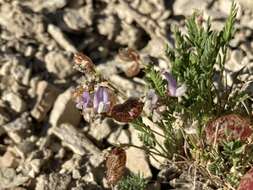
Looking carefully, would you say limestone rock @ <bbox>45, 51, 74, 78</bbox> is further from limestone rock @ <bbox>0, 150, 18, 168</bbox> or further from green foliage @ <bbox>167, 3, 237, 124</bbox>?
green foliage @ <bbox>167, 3, 237, 124</bbox>

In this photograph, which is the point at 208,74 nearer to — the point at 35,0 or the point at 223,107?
the point at 223,107

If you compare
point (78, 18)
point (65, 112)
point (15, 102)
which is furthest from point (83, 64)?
point (78, 18)

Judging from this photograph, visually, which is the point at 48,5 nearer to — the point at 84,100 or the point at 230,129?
the point at 84,100

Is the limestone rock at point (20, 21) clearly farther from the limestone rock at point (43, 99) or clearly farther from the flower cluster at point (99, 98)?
the flower cluster at point (99, 98)

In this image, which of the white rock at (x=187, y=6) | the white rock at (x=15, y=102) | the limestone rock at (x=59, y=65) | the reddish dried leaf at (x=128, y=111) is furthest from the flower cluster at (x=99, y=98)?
the white rock at (x=187, y=6)

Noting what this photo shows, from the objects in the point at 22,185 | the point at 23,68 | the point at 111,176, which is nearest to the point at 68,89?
the point at 23,68

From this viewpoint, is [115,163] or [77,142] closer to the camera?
[115,163]

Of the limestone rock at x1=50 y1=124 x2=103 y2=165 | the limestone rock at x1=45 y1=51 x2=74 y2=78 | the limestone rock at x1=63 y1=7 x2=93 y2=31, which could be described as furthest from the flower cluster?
the limestone rock at x1=63 y1=7 x2=93 y2=31
